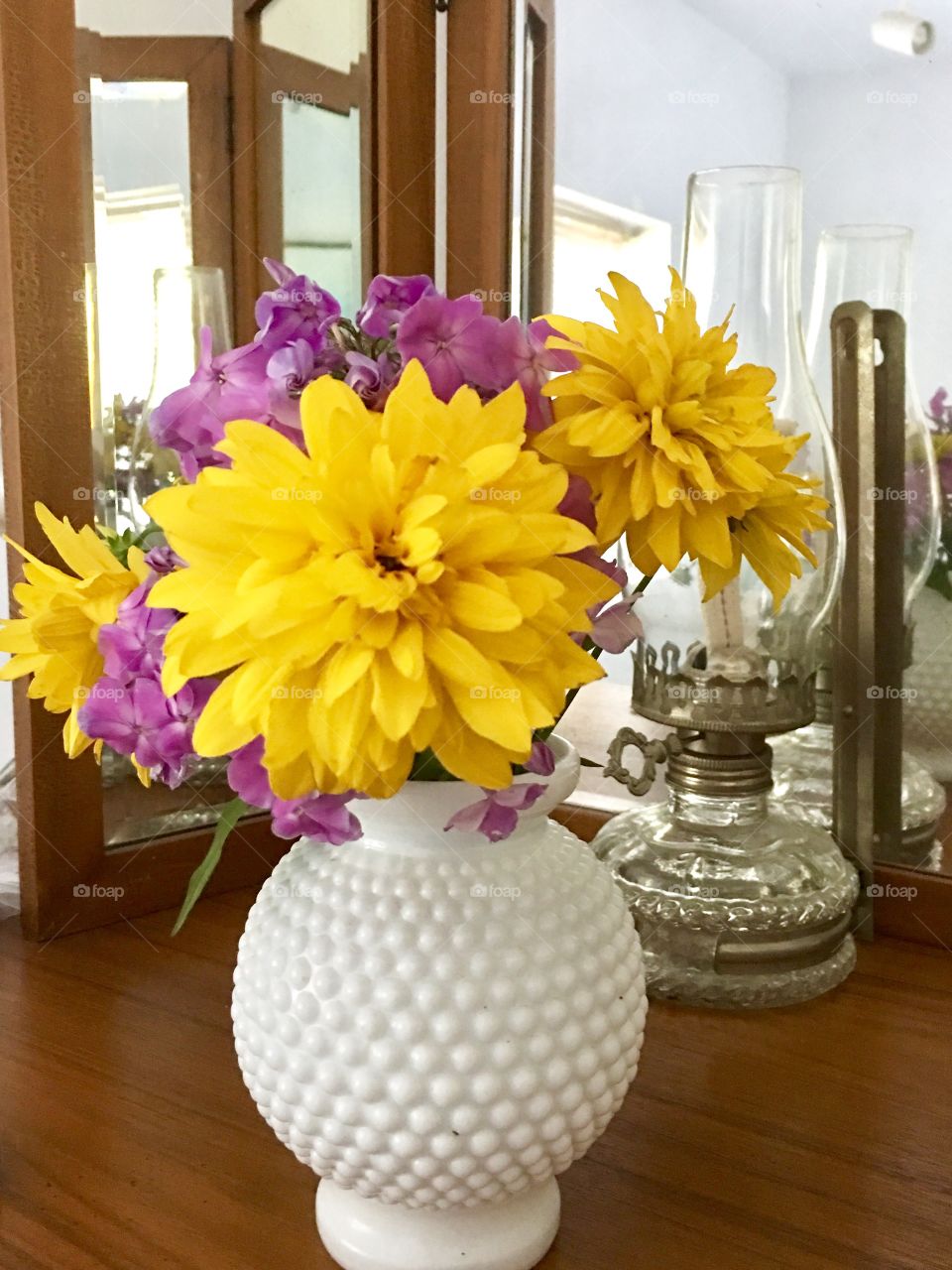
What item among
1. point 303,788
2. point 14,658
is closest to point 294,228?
point 14,658

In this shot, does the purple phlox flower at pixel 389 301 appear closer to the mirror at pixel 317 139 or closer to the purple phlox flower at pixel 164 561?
the purple phlox flower at pixel 164 561

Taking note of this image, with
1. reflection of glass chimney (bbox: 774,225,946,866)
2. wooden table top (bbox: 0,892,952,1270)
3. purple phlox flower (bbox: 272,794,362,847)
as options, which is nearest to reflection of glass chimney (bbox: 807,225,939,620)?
reflection of glass chimney (bbox: 774,225,946,866)

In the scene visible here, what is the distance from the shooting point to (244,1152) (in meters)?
0.55

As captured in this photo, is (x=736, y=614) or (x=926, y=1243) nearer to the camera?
(x=926, y=1243)

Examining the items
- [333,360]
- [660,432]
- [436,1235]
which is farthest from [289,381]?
[436,1235]

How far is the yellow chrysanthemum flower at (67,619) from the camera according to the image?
1.44 ft

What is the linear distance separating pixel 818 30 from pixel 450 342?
0.51m

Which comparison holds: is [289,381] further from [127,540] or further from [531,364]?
[127,540]

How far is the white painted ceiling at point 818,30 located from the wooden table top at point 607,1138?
1.82 feet

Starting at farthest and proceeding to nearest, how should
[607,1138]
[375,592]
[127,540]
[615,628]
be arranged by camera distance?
[127,540] < [607,1138] < [615,628] < [375,592]

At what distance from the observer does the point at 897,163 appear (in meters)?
0.75

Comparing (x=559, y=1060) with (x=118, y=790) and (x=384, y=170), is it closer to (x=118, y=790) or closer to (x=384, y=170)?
(x=118, y=790)

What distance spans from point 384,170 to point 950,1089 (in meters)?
0.70

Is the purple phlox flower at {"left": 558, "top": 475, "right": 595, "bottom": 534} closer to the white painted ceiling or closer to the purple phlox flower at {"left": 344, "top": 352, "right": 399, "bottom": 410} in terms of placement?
the purple phlox flower at {"left": 344, "top": 352, "right": 399, "bottom": 410}
